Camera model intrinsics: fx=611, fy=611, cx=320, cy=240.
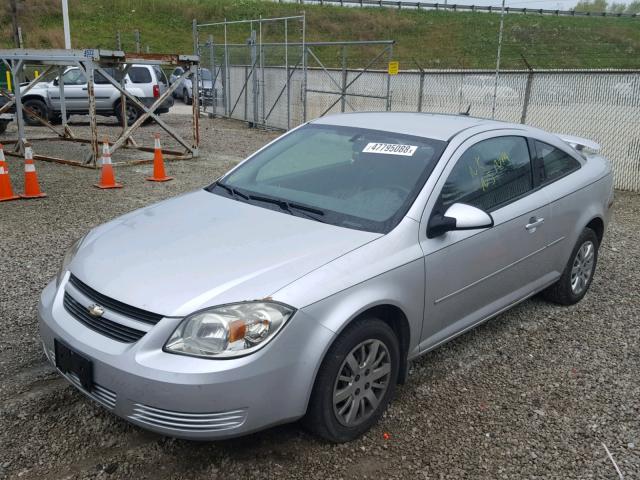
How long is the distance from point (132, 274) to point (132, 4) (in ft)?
141

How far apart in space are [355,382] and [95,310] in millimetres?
1304

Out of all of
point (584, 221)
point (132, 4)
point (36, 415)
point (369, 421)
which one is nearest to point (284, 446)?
point (369, 421)

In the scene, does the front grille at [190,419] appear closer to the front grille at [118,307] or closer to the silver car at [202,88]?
the front grille at [118,307]

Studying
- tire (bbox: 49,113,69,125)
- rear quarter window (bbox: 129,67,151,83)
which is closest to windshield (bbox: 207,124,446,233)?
tire (bbox: 49,113,69,125)

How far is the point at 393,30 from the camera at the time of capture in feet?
150

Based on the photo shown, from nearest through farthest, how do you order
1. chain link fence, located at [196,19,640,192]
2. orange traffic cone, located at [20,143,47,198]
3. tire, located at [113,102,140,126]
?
1. orange traffic cone, located at [20,143,47,198]
2. chain link fence, located at [196,19,640,192]
3. tire, located at [113,102,140,126]

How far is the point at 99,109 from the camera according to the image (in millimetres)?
17891

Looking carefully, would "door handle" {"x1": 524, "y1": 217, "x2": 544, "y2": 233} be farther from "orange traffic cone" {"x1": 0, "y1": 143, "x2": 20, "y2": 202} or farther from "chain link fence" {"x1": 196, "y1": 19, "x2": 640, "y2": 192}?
"orange traffic cone" {"x1": 0, "y1": 143, "x2": 20, "y2": 202}

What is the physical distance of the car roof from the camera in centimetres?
394

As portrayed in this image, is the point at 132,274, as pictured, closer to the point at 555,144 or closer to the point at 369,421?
the point at 369,421

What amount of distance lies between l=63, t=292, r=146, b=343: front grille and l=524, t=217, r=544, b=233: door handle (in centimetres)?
265

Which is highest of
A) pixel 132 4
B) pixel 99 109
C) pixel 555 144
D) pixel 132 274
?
pixel 132 4

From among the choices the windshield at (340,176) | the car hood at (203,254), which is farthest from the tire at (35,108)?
the car hood at (203,254)

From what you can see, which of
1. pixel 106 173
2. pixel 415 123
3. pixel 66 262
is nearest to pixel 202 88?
pixel 106 173
